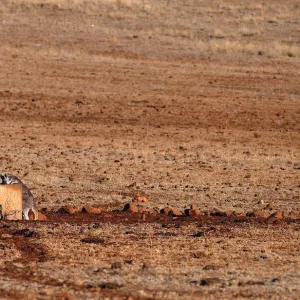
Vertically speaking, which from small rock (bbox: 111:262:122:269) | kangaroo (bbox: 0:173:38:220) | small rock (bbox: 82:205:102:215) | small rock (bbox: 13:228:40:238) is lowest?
small rock (bbox: 111:262:122:269)

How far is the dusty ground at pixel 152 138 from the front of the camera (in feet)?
26.0

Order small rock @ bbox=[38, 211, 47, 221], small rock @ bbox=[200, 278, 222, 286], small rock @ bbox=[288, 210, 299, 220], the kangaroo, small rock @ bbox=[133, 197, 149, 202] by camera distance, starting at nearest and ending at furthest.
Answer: small rock @ bbox=[200, 278, 222, 286], the kangaroo, small rock @ bbox=[38, 211, 47, 221], small rock @ bbox=[288, 210, 299, 220], small rock @ bbox=[133, 197, 149, 202]

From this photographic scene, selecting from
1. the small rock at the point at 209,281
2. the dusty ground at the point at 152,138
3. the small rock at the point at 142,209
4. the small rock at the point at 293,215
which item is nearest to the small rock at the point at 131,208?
the small rock at the point at 142,209

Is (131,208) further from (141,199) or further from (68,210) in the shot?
(141,199)

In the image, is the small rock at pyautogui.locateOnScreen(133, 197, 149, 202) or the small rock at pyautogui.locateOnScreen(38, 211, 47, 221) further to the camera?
the small rock at pyautogui.locateOnScreen(133, 197, 149, 202)

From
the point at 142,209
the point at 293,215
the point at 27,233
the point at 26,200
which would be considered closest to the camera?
the point at 27,233

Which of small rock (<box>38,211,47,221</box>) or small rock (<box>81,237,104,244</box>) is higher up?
small rock (<box>38,211,47,221</box>)

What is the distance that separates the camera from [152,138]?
1909 centimetres

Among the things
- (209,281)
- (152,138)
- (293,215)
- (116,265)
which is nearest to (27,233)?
(116,265)

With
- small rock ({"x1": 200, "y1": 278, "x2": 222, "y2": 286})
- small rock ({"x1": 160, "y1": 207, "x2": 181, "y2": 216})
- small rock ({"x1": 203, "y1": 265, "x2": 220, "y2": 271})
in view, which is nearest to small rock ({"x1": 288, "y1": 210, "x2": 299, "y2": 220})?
small rock ({"x1": 160, "y1": 207, "x2": 181, "y2": 216})

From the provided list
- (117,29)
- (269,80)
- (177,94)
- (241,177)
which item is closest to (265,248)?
(241,177)

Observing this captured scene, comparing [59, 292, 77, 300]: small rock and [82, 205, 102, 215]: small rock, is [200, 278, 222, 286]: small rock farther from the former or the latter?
[82, 205, 102, 215]: small rock

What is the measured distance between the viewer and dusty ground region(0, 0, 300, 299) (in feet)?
26.0

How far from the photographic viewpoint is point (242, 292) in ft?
23.6
